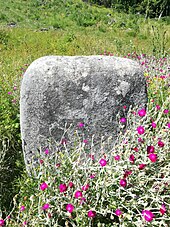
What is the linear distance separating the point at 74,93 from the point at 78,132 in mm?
469

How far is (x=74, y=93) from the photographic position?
9.45 ft

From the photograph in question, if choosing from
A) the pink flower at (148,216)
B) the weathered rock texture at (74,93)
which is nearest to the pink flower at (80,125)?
the weathered rock texture at (74,93)

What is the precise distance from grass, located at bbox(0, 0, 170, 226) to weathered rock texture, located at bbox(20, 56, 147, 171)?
24 centimetres

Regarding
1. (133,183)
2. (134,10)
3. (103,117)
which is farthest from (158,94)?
(134,10)

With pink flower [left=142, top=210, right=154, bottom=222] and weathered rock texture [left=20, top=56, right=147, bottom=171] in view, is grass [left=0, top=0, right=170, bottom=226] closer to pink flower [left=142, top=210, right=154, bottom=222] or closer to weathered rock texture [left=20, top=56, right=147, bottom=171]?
pink flower [left=142, top=210, right=154, bottom=222]

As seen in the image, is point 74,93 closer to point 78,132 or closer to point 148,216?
point 78,132

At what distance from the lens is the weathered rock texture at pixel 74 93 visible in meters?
2.82

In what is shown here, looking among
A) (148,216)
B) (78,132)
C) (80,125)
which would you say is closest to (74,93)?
(80,125)

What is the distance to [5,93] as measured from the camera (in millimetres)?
4176

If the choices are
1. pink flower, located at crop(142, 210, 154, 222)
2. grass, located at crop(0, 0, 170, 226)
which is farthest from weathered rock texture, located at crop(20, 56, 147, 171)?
pink flower, located at crop(142, 210, 154, 222)

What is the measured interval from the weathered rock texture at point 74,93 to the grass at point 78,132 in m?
0.24

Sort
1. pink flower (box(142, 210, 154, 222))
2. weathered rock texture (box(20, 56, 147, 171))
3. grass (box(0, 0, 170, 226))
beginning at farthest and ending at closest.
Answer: weathered rock texture (box(20, 56, 147, 171)) → grass (box(0, 0, 170, 226)) → pink flower (box(142, 210, 154, 222))

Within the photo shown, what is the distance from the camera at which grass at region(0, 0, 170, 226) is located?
89.7 inches

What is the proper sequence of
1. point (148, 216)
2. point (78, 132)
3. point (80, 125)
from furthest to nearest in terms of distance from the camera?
point (78, 132)
point (80, 125)
point (148, 216)
